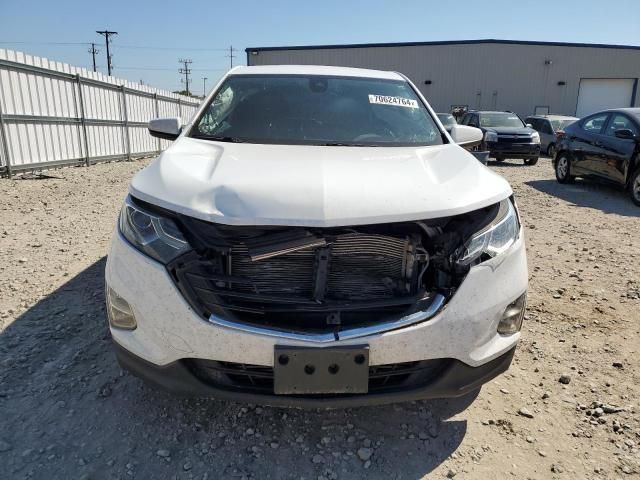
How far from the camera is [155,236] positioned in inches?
69.6

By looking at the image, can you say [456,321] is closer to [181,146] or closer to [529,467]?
[529,467]

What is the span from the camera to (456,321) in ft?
5.60

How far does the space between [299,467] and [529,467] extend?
0.95 metres

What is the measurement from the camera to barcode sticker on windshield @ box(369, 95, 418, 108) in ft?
10.2

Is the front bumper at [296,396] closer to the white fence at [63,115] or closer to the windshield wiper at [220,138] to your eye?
the windshield wiper at [220,138]

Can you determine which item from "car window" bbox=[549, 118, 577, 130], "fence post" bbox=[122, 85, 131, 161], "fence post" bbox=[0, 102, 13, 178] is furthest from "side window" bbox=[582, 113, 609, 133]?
"fence post" bbox=[122, 85, 131, 161]

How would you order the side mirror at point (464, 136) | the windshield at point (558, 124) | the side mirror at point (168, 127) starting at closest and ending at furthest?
the side mirror at point (168, 127) < the side mirror at point (464, 136) < the windshield at point (558, 124)

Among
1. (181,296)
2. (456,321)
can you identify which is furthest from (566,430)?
(181,296)

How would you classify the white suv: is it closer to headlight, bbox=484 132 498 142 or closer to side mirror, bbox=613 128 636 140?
side mirror, bbox=613 128 636 140

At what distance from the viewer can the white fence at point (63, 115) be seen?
8.46 metres

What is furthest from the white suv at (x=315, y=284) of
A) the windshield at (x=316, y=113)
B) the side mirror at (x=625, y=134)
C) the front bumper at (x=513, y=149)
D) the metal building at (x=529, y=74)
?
the metal building at (x=529, y=74)

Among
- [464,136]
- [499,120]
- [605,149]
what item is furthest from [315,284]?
[499,120]

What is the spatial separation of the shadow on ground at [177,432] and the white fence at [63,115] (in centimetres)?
764

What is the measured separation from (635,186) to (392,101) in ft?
20.7
